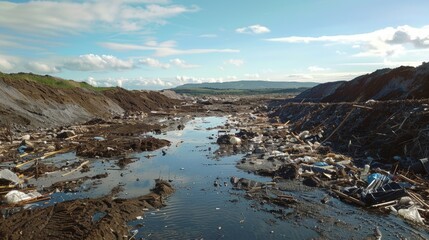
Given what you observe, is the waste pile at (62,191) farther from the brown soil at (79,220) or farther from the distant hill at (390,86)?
the distant hill at (390,86)

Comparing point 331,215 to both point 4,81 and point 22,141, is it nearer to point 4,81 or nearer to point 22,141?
point 22,141

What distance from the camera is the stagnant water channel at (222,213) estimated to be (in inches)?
259

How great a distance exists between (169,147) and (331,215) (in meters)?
10.1

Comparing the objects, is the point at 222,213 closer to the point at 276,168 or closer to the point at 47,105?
the point at 276,168

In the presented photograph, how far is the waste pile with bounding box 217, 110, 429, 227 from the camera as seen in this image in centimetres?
775

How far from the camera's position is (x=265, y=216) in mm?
7430

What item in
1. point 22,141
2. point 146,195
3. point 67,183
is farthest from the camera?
point 22,141

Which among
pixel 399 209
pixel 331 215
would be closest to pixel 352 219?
pixel 331 215

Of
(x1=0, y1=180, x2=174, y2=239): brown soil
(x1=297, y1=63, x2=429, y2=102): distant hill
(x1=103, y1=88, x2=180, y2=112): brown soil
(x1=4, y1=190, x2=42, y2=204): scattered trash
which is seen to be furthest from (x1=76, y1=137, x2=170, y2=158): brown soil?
(x1=103, y1=88, x2=180, y2=112): brown soil

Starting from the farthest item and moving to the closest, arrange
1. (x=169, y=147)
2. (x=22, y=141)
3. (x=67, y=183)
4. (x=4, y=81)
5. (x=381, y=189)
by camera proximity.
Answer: (x=4, y=81)
(x=169, y=147)
(x=22, y=141)
(x=67, y=183)
(x=381, y=189)

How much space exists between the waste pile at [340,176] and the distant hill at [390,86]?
9.57m

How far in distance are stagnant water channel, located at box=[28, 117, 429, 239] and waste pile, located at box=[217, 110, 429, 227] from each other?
1.23ft

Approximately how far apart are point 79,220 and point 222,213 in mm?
3007

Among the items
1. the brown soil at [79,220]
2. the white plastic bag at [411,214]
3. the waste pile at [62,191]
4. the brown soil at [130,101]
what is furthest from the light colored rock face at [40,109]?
the white plastic bag at [411,214]
